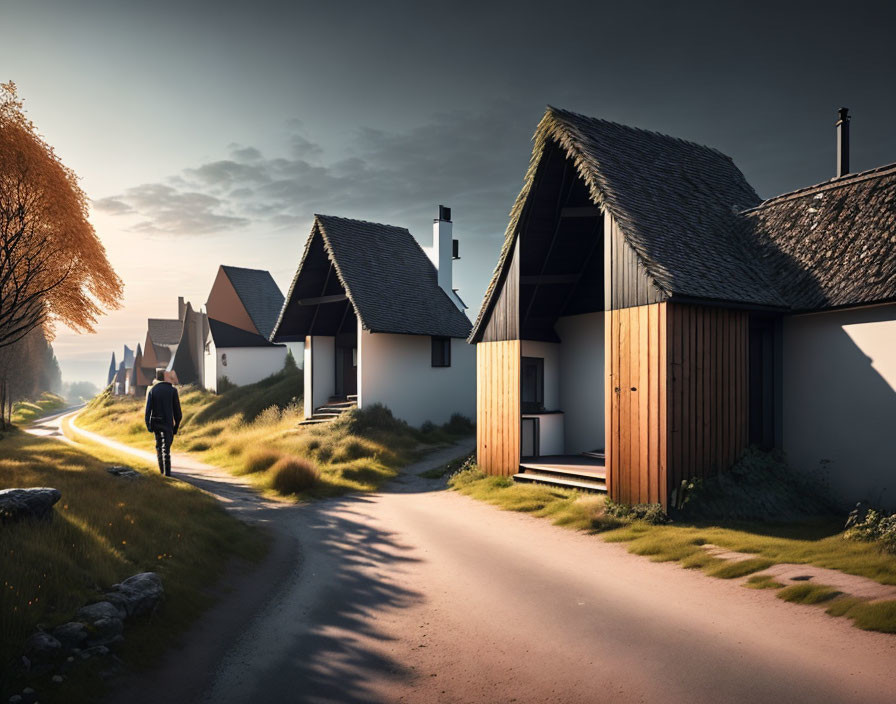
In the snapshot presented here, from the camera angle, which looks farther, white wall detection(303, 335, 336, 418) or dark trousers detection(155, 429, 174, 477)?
white wall detection(303, 335, 336, 418)

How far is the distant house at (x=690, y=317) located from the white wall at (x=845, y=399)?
28mm

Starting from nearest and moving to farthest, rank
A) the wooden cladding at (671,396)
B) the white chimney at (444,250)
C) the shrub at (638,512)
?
the shrub at (638,512) < the wooden cladding at (671,396) < the white chimney at (444,250)

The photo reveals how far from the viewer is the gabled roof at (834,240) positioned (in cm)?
1223

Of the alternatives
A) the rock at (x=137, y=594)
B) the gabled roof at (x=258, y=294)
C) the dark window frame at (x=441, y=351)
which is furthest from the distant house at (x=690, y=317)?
the gabled roof at (x=258, y=294)

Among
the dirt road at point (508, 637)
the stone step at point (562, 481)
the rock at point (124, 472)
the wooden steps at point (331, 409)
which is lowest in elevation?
the dirt road at point (508, 637)

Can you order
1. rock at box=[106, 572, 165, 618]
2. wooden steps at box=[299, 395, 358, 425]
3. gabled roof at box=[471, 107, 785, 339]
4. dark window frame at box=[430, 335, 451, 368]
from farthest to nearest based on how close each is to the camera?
dark window frame at box=[430, 335, 451, 368] < wooden steps at box=[299, 395, 358, 425] < gabled roof at box=[471, 107, 785, 339] < rock at box=[106, 572, 165, 618]

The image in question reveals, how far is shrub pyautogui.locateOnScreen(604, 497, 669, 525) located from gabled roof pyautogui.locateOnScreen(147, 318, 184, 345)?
173ft

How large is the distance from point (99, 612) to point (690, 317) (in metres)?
10.1

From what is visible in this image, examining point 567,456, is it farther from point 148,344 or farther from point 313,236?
point 148,344

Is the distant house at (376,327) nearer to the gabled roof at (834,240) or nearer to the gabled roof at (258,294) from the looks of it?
the gabled roof at (834,240)

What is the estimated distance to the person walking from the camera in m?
16.0

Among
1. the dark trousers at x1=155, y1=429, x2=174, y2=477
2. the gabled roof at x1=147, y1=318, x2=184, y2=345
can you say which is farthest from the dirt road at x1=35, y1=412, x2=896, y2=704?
the gabled roof at x1=147, y1=318, x2=184, y2=345

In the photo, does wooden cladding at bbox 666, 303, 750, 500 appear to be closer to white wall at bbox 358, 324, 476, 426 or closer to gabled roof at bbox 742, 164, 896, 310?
gabled roof at bbox 742, 164, 896, 310

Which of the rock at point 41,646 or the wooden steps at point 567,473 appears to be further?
the wooden steps at point 567,473
